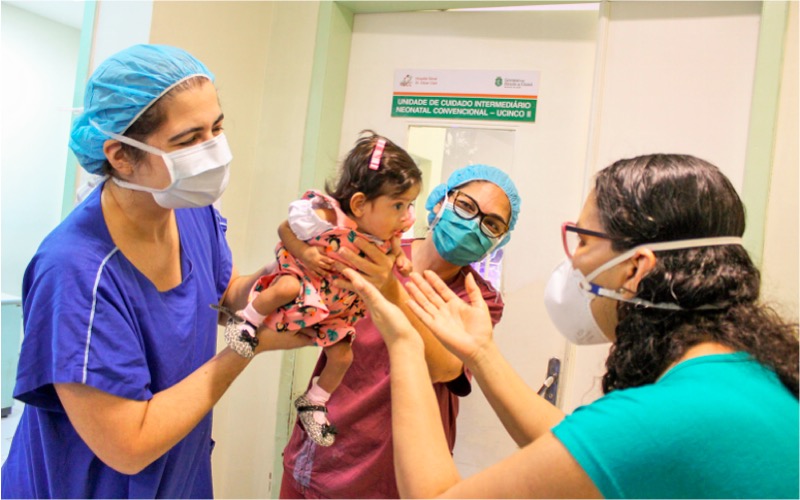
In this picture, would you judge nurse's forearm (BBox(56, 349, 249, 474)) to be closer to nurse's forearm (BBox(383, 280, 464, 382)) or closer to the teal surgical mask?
nurse's forearm (BBox(383, 280, 464, 382))

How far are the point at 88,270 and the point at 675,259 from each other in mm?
1052

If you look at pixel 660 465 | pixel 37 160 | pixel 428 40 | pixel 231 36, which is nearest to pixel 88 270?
pixel 660 465

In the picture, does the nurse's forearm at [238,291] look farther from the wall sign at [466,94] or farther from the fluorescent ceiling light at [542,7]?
the fluorescent ceiling light at [542,7]

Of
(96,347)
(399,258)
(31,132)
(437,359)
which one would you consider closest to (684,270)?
(437,359)

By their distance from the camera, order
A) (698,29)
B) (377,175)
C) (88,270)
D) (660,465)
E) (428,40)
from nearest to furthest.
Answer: (660,465) < (88,270) < (377,175) < (698,29) < (428,40)

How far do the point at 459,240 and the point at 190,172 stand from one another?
0.81m

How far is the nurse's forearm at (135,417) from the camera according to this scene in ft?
3.82

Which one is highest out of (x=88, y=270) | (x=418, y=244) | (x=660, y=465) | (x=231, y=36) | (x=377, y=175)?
(x=231, y=36)

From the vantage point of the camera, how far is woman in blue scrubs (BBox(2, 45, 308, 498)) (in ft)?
3.83

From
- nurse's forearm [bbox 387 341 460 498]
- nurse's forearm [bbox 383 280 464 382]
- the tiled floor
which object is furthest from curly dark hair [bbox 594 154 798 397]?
the tiled floor

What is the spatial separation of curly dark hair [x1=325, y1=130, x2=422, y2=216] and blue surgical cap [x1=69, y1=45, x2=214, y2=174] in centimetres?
51

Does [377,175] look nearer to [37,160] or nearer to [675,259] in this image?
[675,259]

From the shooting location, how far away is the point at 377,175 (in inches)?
65.7

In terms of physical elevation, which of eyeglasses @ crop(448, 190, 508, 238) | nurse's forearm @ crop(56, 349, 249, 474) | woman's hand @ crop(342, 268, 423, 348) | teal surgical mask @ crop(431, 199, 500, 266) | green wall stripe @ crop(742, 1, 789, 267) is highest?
green wall stripe @ crop(742, 1, 789, 267)
